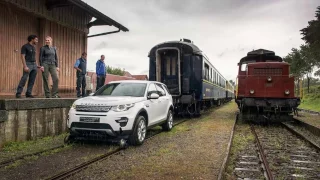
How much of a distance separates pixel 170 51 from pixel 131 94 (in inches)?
291

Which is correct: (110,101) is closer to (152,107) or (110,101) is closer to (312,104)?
(152,107)

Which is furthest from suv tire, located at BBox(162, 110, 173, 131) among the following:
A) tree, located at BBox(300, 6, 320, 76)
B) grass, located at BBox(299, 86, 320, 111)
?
tree, located at BBox(300, 6, 320, 76)

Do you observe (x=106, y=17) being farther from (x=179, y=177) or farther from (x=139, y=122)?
(x=179, y=177)

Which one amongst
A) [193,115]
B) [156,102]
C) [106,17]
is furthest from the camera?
[193,115]

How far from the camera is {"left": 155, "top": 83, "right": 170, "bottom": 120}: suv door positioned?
9.79 metres

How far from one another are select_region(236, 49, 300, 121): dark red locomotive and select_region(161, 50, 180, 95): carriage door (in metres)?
3.10

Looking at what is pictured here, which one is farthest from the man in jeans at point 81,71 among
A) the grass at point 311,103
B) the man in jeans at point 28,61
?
the grass at point 311,103

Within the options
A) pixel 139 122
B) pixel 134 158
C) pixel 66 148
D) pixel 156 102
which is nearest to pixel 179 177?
pixel 134 158

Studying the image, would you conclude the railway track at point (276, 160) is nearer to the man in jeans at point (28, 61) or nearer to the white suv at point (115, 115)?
the white suv at point (115, 115)

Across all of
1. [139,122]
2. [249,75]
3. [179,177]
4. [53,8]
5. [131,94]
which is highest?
[53,8]

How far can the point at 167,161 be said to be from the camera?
20.7ft

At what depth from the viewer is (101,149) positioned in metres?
7.46

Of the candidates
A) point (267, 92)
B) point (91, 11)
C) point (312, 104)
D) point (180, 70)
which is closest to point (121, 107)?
point (91, 11)

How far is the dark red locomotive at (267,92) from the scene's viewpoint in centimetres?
1315
